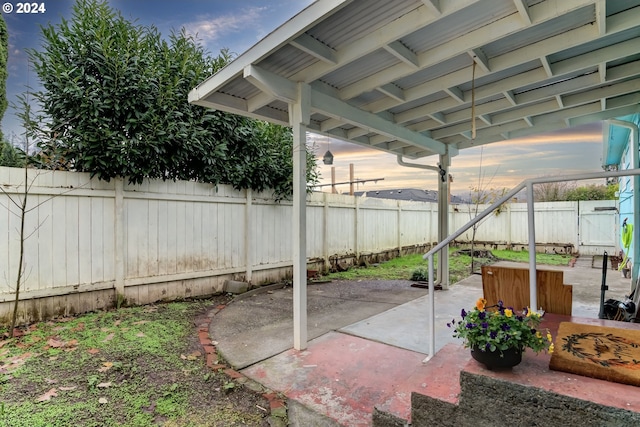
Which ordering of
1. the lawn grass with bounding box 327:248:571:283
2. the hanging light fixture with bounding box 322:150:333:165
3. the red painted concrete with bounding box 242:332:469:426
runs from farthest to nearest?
the lawn grass with bounding box 327:248:571:283, the hanging light fixture with bounding box 322:150:333:165, the red painted concrete with bounding box 242:332:469:426

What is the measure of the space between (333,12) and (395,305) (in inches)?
157

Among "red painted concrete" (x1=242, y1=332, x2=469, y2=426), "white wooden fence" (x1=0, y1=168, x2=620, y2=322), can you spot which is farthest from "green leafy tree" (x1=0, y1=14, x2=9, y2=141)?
"red painted concrete" (x1=242, y1=332, x2=469, y2=426)

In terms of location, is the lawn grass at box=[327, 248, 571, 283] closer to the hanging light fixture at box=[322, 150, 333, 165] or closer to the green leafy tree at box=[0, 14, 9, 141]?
the hanging light fixture at box=[322, 150, 333, 165]

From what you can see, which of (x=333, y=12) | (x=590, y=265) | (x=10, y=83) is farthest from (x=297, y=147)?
(x=590, y=265)

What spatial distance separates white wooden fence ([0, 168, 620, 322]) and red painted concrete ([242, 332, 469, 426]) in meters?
2.81

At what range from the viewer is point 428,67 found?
319 cm

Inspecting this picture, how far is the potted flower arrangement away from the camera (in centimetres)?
174

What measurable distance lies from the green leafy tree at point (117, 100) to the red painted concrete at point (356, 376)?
3350 millimetres

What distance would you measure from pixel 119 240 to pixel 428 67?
14.6 ft

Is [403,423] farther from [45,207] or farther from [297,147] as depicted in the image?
[45,207]

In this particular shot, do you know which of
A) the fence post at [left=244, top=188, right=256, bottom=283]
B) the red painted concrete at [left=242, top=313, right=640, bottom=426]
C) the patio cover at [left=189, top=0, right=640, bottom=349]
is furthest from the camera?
the fence post at [left=244, top=188, right=256, bottom=283]

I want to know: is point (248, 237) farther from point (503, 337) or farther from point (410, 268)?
point (503, 337)

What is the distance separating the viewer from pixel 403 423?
6.11ft

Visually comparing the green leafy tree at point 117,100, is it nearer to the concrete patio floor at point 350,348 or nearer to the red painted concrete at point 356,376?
the concrete patio floor at point 350,348
